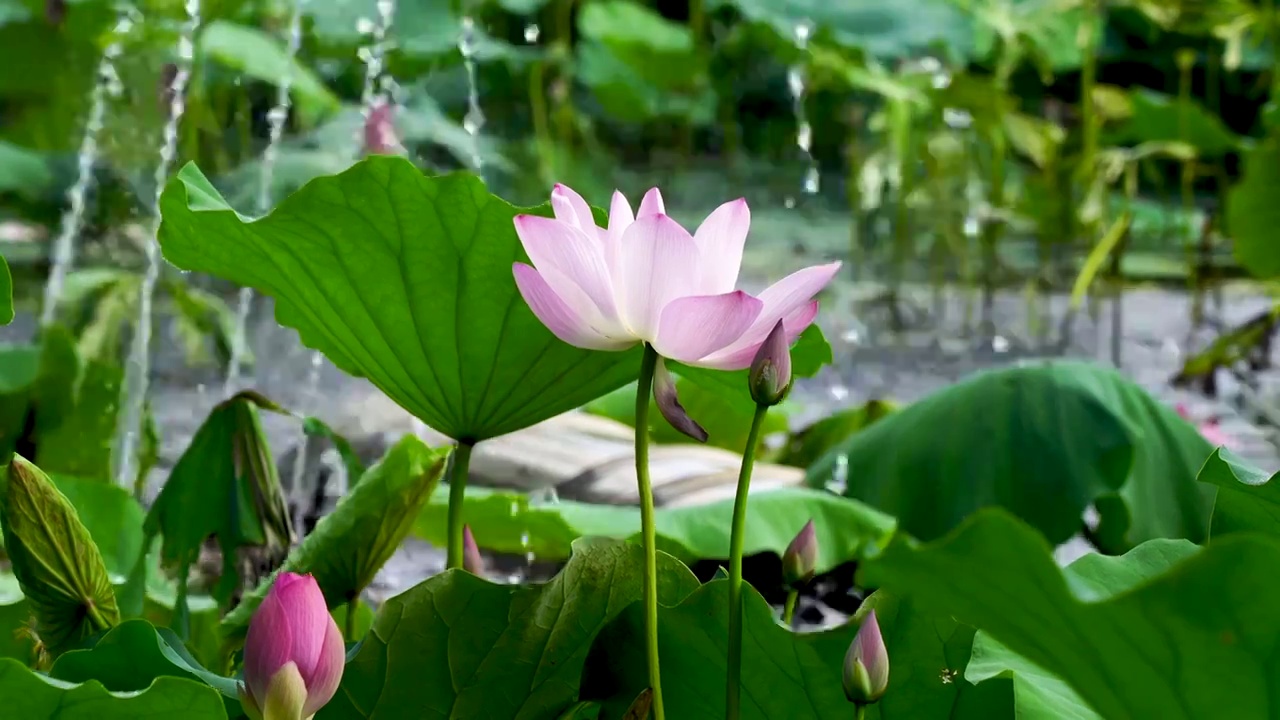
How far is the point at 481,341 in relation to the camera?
1.88 feet

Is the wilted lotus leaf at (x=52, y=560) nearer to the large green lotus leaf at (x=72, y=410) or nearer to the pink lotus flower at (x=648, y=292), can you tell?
the pink lotus flower at (x=648, y=292)

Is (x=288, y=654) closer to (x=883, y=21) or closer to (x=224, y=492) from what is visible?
(x=224, y=492)

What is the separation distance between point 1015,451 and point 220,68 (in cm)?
358

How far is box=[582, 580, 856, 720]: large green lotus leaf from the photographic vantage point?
1.52 ft

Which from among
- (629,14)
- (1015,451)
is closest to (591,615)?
(1015,451)

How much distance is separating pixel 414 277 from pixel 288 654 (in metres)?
0.24

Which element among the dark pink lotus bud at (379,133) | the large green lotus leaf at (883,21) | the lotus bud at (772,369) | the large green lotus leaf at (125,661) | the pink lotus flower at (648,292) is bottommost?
the large green lotus leaf at (125,661)

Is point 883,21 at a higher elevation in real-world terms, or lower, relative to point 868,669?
higher

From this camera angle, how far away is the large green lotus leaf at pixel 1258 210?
8.43ft

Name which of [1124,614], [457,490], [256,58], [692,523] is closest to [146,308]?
[256,58]

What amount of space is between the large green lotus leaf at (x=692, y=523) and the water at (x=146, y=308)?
309mm

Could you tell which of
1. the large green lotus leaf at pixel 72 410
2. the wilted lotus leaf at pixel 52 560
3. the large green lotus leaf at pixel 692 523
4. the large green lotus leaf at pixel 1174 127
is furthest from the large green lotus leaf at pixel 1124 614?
the large green lotus leaf at pixel 1174 127

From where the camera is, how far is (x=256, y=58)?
136 inches

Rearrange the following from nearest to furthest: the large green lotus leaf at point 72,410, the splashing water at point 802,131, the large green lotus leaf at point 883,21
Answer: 1. the large green lotus leaf at point 72,410
2. the large green lotus leaf at point 883,21
3. the splashing water at point 802,131
